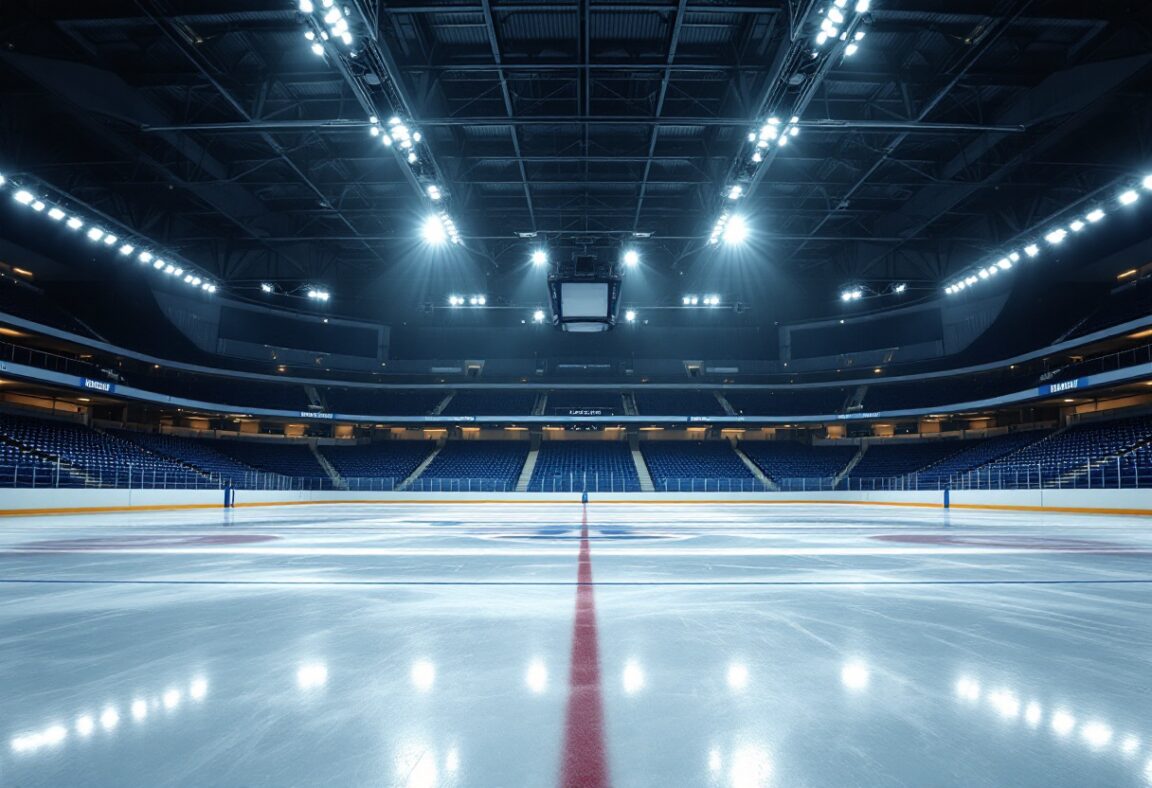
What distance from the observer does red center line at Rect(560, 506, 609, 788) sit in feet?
5.24

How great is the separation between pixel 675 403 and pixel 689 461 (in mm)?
4996

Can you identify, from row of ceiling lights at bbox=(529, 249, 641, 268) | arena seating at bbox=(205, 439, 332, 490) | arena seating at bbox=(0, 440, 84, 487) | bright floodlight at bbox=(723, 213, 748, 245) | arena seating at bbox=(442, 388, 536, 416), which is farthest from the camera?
arena seating at bbox=(442, 388, 536, 416)

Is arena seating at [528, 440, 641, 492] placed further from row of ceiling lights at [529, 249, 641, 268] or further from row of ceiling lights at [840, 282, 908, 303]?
row of ceiling lights at [840, 282, 908, 303]

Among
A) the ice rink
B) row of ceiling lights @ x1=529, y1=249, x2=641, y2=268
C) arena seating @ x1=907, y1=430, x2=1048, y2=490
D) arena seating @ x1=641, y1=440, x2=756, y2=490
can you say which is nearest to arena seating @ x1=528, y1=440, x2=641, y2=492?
arena seating @ x1=641, y1=440, x2=756, y2=490

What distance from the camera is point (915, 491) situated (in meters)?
27.9

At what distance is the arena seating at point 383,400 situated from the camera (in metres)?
40.1

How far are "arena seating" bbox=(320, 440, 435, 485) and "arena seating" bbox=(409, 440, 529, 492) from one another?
1.44m

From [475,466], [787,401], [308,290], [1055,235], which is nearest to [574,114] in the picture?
[1055,235]

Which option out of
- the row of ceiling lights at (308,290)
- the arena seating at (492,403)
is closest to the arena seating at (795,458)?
the arena seating at (492,403)

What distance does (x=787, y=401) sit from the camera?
136 ft

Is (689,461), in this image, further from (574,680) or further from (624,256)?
(574,680)

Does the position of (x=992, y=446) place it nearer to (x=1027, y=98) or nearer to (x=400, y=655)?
(x=1027, y=98)

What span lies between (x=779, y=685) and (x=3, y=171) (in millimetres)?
23290

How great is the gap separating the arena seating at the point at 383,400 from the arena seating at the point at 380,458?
8.65 feet
